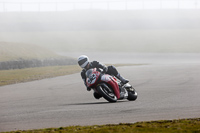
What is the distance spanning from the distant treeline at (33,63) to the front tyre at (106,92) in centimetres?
1947

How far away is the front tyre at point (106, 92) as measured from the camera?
11.9 m

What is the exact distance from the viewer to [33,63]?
110 ft

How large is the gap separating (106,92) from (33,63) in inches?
873

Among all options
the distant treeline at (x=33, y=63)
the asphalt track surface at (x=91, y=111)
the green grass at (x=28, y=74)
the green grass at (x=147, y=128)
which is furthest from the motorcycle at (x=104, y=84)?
the distant treeline at (x=33, y=63)

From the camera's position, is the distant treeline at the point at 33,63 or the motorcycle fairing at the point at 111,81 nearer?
the motorcycle fairing at the point at 111,81

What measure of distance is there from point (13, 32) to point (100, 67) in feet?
182

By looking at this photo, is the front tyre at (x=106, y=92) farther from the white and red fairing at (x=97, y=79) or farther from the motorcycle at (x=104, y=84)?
the white and red fairing at (x=97, y=79)

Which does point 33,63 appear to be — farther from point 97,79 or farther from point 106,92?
point 97,79

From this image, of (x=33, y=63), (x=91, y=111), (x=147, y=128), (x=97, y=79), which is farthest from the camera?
(x=33, y=63)

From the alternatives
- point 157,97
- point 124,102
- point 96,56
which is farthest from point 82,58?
point 96,56

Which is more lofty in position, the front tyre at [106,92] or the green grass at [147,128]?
the green grass at [147,128]

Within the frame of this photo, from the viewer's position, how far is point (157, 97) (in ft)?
44.8

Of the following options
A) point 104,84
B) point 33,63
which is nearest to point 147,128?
point 104,84

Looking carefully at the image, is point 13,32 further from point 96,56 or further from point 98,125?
point 98,125
